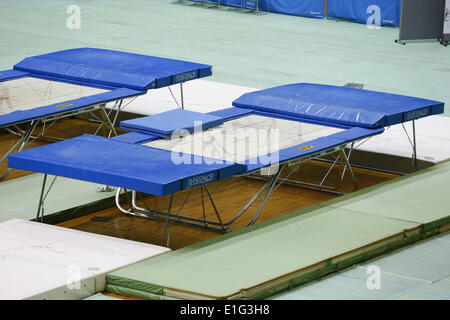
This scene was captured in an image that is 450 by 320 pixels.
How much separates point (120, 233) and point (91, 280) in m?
1.40

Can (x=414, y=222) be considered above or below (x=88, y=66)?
below

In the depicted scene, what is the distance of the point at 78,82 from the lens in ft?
31.9

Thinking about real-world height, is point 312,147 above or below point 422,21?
below

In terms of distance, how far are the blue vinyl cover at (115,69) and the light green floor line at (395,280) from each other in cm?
353

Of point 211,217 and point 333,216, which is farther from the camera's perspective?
point 211,217

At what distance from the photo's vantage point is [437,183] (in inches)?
317

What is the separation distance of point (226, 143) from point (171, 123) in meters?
0.57

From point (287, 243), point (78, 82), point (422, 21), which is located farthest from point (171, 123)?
point (422, 21)

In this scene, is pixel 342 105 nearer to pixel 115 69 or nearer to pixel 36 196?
pixel 115 69

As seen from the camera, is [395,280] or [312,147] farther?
[312,147]

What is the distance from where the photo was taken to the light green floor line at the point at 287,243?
5.99 metres
